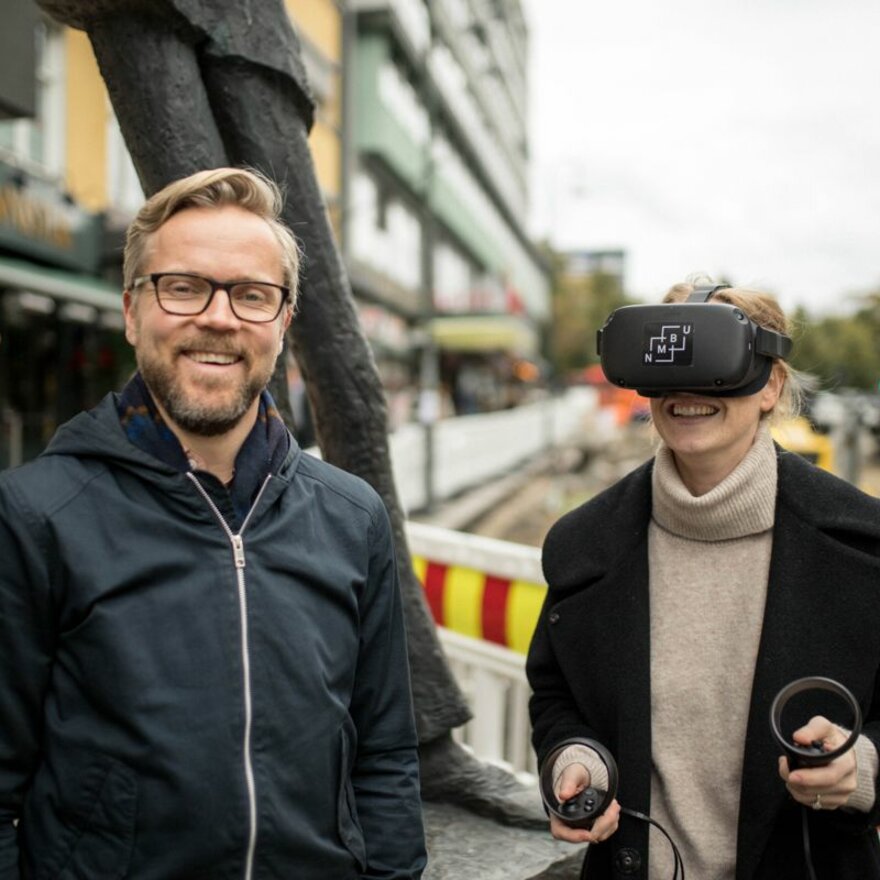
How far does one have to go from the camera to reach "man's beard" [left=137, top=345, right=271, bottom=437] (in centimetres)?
164

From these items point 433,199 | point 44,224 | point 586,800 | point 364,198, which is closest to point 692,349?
point 586,800

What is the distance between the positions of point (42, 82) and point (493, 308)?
22939mm

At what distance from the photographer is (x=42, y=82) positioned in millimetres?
13859

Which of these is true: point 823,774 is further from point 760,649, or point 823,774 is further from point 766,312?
point 766,312

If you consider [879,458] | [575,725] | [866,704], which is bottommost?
[879,458]

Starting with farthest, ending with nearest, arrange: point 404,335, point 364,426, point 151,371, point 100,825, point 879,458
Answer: point 404,335, point 879,458, point 364,426, point 151,371, point 100,825

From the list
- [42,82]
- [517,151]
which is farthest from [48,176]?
[517,151]

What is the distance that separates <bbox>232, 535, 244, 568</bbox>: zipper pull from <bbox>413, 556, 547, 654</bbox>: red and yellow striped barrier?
2.63 m

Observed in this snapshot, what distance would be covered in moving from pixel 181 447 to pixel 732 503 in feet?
3.09

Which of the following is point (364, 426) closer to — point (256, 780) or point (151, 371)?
point (151, 371)

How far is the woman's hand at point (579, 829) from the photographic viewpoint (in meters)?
1.80

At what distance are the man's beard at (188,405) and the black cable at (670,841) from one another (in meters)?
0.95

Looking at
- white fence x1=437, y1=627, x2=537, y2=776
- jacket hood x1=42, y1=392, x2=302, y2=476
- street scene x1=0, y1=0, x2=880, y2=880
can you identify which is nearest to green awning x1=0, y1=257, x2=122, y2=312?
white fence x1=437, y1=627, x2=537, y2=776

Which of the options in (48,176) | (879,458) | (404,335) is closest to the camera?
(48,176)
